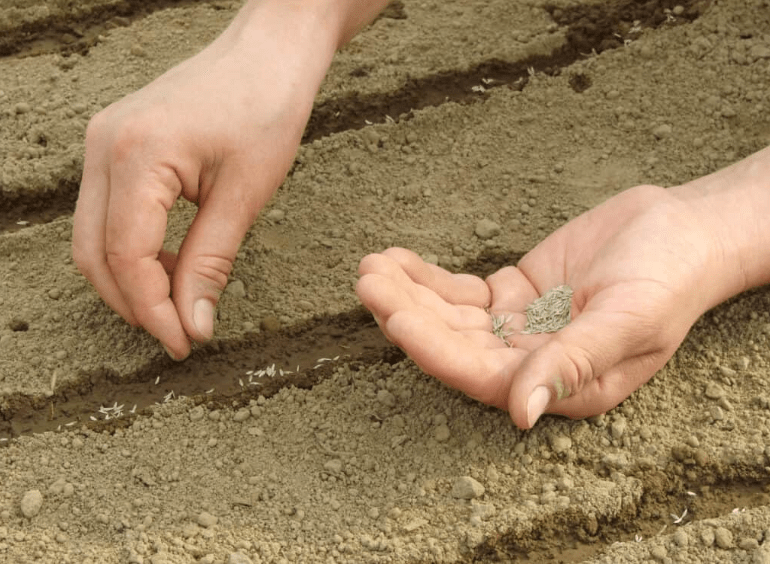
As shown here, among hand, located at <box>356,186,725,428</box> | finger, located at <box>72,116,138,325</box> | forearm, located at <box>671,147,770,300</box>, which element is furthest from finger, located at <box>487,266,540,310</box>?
finger, located at <box>72,116,138,325</box>

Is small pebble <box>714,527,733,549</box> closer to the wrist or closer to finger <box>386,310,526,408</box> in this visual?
finger <box>386,310,526,408</box>

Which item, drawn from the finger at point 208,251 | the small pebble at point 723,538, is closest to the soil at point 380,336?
the small pebble at point 723,538

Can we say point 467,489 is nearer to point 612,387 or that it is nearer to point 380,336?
point 612,387

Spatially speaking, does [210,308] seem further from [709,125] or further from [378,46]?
[709,125]

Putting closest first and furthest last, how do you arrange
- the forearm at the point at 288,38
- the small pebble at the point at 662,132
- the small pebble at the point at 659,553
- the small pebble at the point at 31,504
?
the small pebble at the point at 659,553 → the small pebble at the point at 31,504 → the forearm at the point at 288,38 → the small pebble at the point at 662,132

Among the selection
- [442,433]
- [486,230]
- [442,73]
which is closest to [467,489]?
[442,433]

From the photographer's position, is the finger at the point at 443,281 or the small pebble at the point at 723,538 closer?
the small pebble at the point at 723,538

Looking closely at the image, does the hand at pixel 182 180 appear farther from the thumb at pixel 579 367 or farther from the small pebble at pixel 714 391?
the small pebble at pixel 714 391

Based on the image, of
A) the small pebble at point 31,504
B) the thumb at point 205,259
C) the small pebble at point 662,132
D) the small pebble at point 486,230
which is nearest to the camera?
the small pebble at point 31,504
